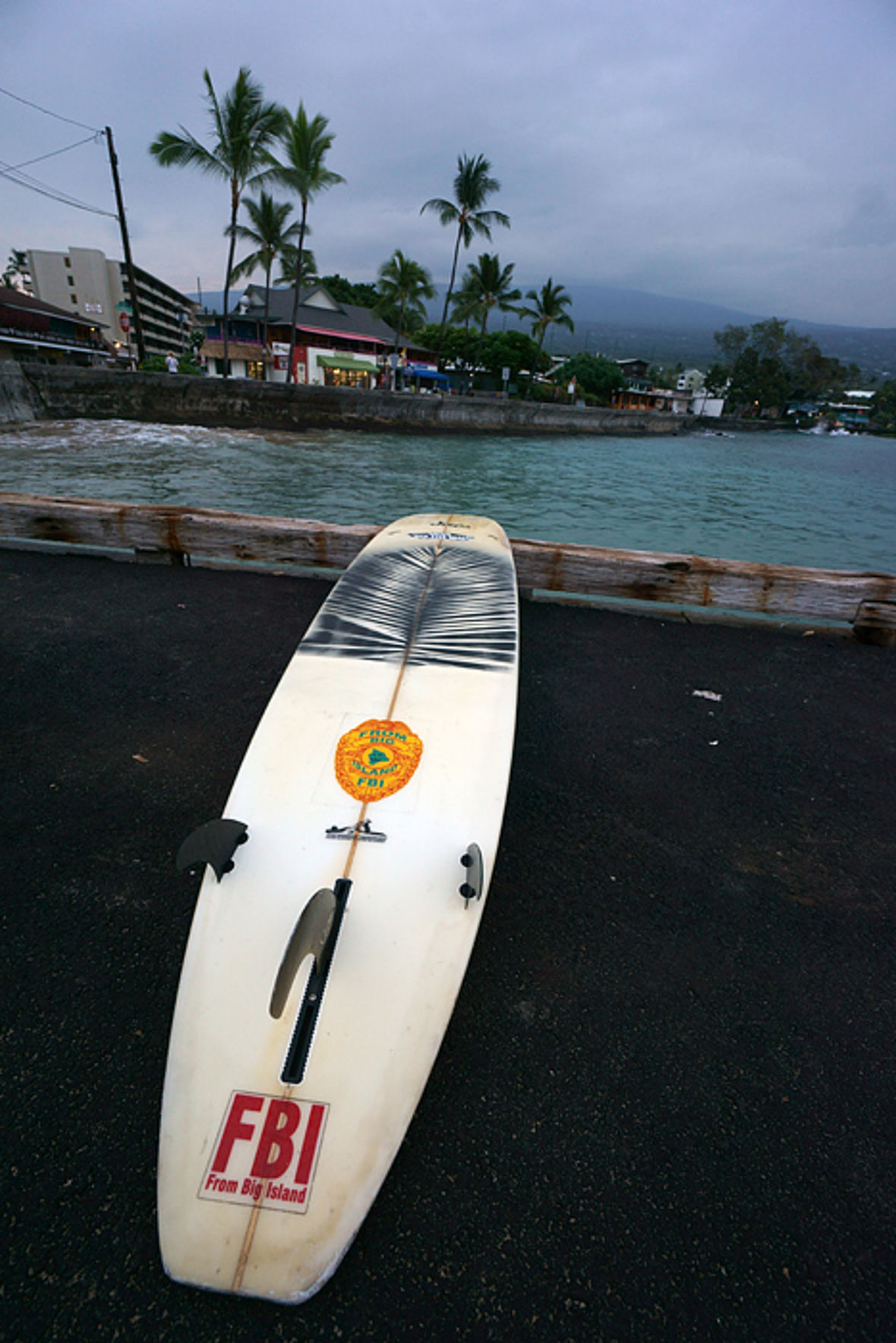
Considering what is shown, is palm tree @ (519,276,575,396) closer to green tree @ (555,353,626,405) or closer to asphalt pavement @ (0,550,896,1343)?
green tree @ (555,353,626,405)

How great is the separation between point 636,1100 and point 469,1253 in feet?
1.99

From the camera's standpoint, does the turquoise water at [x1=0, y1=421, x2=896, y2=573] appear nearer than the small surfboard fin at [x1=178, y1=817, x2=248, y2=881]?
No

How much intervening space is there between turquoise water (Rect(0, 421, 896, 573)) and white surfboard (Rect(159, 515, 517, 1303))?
31.9ft

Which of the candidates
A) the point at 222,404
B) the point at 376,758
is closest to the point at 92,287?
the point at 222,404

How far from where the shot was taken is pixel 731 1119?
1768 mm

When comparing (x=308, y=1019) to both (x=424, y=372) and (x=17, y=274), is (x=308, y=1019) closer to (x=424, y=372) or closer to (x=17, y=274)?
(x=424, y=372)

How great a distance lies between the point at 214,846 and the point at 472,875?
2.82ft

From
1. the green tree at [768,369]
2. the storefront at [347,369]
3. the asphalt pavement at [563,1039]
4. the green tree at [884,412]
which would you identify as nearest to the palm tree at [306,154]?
the storefront at [347,369]

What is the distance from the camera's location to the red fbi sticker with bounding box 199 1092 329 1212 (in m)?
1.49

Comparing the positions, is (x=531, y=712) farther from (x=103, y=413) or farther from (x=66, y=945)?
(x=103, y=413)

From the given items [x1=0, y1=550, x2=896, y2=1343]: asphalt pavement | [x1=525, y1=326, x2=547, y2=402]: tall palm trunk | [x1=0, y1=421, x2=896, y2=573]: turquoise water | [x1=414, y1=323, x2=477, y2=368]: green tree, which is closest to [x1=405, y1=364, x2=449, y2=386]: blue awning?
[x1=414, y1=323, x2=477, y2=368]: green tree

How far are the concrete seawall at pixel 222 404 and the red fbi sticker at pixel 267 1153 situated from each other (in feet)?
68.8

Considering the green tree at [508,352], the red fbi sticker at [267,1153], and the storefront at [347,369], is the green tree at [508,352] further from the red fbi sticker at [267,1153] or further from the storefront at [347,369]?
the red fbi sticker at [267,1153]

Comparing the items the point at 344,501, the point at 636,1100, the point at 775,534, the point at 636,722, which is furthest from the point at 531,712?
the point at 775,534
